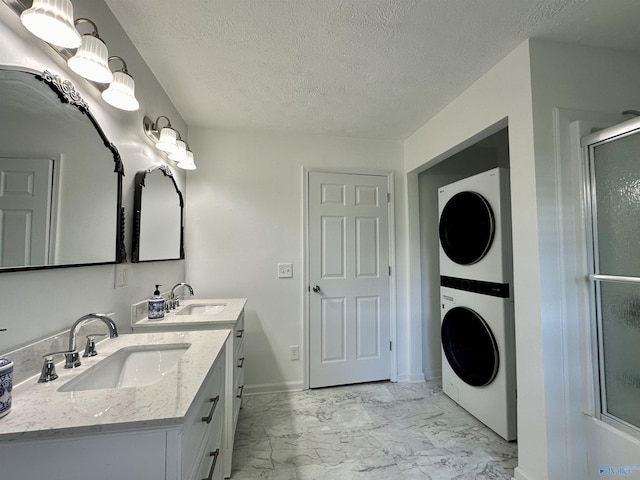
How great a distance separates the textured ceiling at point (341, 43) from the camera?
51.8 inches

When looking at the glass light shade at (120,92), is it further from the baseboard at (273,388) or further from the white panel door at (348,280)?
the baseboard at (273,388)

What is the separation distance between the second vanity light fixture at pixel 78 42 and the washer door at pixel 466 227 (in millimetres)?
2154


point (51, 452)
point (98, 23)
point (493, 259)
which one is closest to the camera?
point (51, 452)

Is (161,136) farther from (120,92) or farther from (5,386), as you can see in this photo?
(5,386)

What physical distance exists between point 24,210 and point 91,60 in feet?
1.89

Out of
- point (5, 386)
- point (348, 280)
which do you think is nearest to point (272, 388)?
point (348, 280)

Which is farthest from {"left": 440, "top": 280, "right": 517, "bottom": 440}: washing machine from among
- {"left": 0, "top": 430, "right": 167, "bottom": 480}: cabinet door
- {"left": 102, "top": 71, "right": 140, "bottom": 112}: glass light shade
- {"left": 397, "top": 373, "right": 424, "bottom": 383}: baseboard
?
{"left": 102, "top": 71, "right": 140, "bottom": 112}: glass light shade

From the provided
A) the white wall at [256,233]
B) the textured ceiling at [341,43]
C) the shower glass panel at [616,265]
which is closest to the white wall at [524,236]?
the textured ceiling at [341,43]

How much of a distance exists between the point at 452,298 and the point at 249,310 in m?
1.75

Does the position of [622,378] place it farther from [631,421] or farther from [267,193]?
[267,193]

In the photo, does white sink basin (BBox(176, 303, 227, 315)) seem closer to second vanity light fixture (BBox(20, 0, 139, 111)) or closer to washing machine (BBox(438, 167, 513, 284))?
second vanity light fixture (BBox(20, 0, 139, 111))

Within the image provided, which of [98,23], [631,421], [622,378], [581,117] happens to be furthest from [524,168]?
[98,23]

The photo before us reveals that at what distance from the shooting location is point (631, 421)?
4.36 feet

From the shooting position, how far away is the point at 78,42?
0.93 metres
